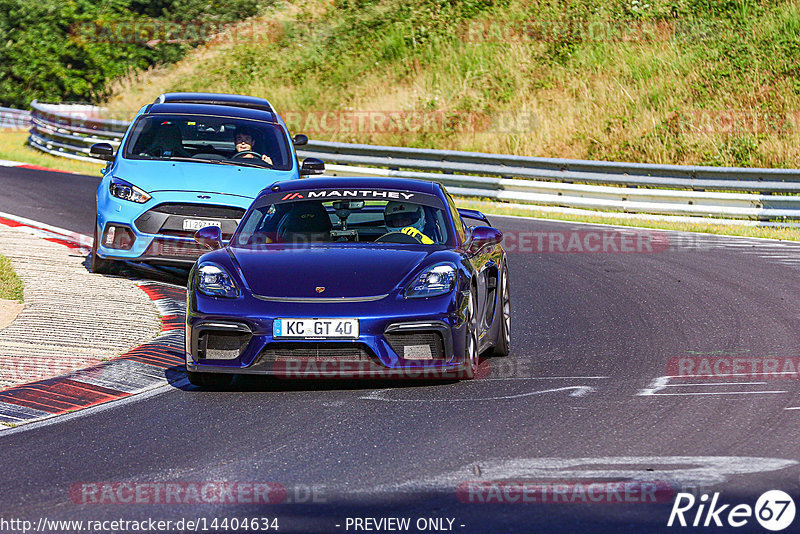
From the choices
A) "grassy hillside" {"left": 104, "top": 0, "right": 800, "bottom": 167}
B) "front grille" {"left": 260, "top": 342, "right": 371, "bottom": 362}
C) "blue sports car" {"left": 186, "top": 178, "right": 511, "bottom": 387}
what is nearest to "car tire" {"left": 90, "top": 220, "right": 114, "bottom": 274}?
"blue sports car" {"left": 186, "top": 178, "right": 511, "bottom": 387}

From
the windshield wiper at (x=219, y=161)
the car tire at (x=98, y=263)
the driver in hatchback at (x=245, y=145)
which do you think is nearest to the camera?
the car tire at (x=98, y=263)

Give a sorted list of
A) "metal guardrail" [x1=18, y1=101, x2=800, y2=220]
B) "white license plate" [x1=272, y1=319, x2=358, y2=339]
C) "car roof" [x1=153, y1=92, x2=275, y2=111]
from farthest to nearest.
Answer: "metal guardrail" [x1=18, y1=101, x2=800, y2=220]
"car roof" [x1=153, y1=92, x2=275, y2=111]
"white license plate" [x1=272, y1=319, x2=358, y2=339]

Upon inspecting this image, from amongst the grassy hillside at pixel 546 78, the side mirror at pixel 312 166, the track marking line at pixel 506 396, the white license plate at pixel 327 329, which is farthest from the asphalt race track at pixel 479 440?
the grassy hillside at pixel 546 78

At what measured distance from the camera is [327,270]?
7.64 metres

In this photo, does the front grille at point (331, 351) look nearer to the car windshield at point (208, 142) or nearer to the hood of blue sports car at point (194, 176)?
the hood of blue sports car at point (194, 176)

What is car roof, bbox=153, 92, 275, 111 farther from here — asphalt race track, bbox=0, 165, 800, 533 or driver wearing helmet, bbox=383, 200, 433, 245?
asphalt race track, bbox=0, 165, 800, 533

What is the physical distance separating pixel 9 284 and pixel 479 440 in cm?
616

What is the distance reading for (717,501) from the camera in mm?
4926

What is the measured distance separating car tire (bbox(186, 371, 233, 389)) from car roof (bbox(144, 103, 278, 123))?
612 cm

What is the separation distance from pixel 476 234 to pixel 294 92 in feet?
87.4

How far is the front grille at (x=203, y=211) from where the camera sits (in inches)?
465

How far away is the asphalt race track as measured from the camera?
4957 millimetres

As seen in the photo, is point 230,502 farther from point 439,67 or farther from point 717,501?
point 439,67

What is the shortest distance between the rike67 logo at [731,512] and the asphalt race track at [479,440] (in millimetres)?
34
